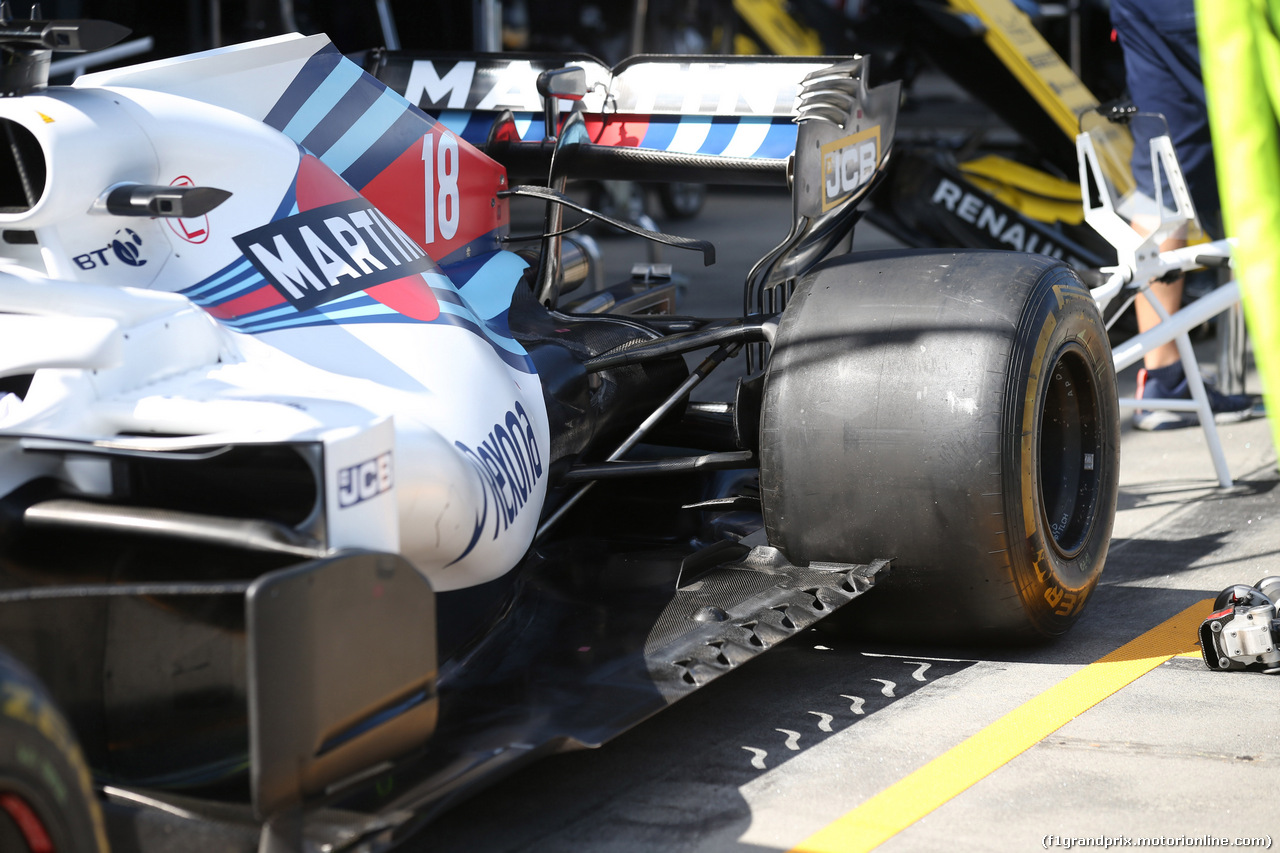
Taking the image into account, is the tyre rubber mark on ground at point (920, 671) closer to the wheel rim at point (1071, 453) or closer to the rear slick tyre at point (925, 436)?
the rear slick tyre at point (925, 436)

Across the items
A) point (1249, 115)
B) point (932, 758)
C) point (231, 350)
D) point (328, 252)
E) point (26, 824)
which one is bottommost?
point (932, 758)

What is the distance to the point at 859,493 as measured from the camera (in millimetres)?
3225

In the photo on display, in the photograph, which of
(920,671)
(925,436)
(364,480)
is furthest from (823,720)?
(364,480)

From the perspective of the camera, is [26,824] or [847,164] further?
[847,164]

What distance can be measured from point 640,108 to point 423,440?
2053 millimetres

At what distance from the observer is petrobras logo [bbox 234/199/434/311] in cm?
287

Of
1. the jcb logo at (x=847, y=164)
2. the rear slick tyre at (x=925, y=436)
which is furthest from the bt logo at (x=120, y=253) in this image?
the jcb logo at (x=847, y=164)

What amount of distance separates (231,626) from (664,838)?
2.73 ft

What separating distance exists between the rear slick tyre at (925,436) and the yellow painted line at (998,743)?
0.61 feet

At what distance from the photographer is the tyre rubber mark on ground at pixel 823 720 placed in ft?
10.2

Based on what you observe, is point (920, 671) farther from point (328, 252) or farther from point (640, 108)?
point (640, 108)

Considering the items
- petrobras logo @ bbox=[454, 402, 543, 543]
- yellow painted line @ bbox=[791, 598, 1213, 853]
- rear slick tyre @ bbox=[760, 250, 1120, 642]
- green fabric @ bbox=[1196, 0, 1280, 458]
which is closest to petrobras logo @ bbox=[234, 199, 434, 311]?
petrobras logo @ bbox=[454, 402, 543, 543]

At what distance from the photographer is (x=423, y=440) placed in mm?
2617

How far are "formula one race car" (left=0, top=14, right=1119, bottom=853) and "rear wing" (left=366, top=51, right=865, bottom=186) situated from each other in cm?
1
